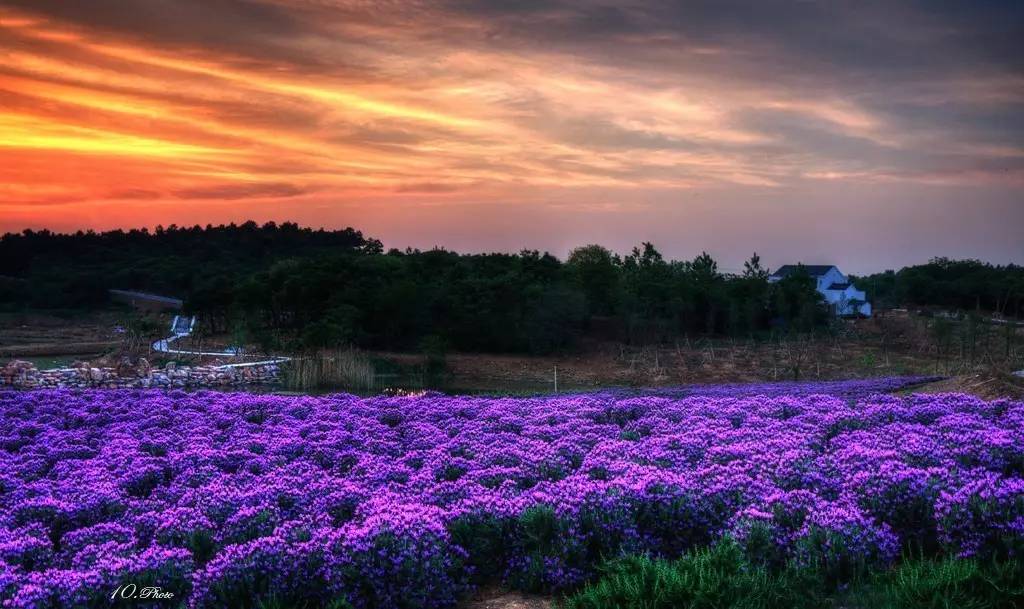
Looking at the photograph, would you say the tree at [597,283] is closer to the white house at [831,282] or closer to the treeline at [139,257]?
the treeline at [139,257]

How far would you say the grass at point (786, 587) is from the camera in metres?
6.14

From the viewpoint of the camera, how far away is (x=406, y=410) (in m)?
15.0

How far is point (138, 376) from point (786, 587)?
2931cm

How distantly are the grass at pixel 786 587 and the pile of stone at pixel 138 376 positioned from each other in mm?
24620

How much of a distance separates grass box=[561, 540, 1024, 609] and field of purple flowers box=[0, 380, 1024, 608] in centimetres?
25

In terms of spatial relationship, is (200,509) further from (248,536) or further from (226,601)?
(226,601)

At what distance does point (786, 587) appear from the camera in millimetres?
6406

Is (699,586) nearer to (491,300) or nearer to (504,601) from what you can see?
(504,601)

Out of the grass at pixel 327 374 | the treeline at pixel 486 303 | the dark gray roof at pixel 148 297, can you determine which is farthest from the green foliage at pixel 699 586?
the dark gray roof at pixel 148 297

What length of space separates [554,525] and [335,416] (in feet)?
25.9

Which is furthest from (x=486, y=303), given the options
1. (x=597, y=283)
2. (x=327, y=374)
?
(x=327, y=374)

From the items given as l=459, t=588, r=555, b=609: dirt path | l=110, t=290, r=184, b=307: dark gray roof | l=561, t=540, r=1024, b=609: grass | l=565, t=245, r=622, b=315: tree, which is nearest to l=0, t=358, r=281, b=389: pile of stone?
l=459, t=588, r=555, b=609: dirt path

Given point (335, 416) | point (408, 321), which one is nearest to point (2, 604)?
point (335, 416)

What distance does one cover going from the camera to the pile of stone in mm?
27828
